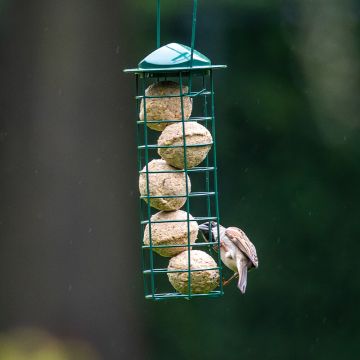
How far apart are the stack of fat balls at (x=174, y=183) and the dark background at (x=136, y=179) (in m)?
3.72

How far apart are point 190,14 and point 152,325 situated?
2.81 m

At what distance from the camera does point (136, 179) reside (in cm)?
898

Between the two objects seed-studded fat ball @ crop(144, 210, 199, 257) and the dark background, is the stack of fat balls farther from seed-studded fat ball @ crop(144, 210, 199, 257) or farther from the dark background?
Answer: the dark background

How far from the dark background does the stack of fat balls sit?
3.72m

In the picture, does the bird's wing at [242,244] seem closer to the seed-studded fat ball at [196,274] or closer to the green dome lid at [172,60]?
the seed-studded fat ball at [196,274]
